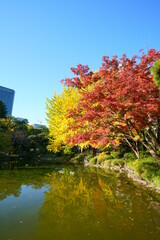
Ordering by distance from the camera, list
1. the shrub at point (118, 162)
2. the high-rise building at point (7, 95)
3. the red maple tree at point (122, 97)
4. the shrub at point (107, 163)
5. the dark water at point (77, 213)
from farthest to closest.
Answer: the high-rise building at point (7, 95), the shrub at point (107, 163), the shrub at point (118, 162), the red maple tree at point (122, 97), the dark water at point (77, 213)

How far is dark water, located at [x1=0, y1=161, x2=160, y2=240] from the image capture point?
3.48 metres

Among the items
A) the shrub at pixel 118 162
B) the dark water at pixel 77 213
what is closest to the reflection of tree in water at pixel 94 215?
the dark water at pixel 77 213

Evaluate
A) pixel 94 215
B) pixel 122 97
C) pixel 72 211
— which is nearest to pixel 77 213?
pixel 72 211

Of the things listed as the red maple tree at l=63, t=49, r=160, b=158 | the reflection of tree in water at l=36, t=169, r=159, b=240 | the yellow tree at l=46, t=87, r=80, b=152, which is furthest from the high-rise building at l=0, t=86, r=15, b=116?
the reflection of tree in water at l=36, t=169, r=159, b=240

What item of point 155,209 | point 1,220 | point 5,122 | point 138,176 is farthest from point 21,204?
point 5,122

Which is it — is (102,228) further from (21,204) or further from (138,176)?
(138,176)

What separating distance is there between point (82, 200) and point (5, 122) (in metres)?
26.5

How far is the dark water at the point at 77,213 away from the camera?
348 cm

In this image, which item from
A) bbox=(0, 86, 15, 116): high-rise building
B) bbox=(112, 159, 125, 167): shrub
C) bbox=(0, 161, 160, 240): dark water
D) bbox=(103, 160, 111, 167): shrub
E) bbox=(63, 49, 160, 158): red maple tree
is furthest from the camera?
bbox=(0, 86, 15, 116): high-rise building

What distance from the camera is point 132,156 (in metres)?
13.4

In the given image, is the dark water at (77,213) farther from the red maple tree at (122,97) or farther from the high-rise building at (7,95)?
the high-rise building at (7,95)

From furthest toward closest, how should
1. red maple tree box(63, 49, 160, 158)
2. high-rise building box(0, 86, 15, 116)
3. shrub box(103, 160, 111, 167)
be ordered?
high-rise building box(0, 86, 15, 116) → shrub box(103, 160, 111, 167) → red maple tree box(63, 49, 160, 158)

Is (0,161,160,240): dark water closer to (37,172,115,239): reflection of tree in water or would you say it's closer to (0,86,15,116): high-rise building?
(37,172,115,239): reflection of tree in water

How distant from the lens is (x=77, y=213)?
451 centimetres
